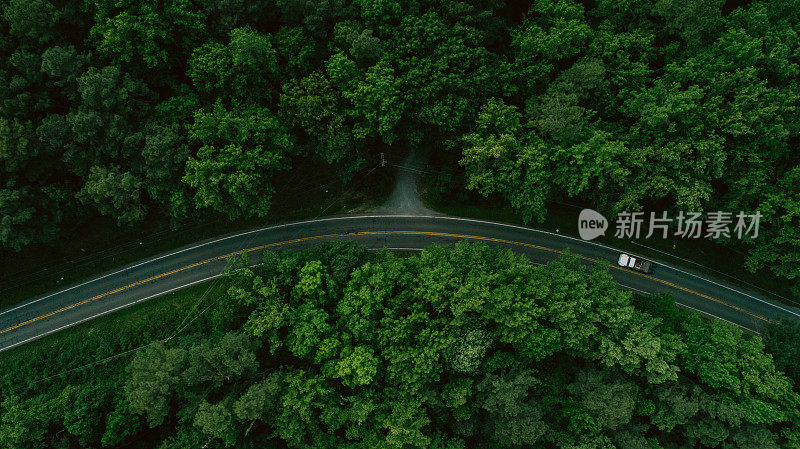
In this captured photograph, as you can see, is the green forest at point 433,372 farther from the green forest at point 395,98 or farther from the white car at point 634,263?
the white car at point 634,263

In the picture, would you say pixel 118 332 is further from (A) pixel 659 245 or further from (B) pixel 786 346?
(B) pixel 786 346

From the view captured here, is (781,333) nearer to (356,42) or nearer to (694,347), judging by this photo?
(694,347)

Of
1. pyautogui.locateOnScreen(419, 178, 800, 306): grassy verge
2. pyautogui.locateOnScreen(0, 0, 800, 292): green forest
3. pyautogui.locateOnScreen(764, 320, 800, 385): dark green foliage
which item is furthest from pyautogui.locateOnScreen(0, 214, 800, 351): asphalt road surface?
pyautogui.locateOnScreen(764, 320, 800, 385): dark green foliage

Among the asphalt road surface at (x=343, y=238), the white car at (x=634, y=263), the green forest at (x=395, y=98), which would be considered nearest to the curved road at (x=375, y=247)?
the asphalt road surface at (x=343, y=238)

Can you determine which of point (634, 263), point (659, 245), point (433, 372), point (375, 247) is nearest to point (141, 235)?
point (375, 247)

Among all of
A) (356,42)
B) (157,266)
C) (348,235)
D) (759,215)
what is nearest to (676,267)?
(759,215)

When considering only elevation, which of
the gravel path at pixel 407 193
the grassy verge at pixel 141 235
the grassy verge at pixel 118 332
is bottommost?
the grassy verge at pixel 118 332

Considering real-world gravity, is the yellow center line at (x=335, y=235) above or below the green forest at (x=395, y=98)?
below

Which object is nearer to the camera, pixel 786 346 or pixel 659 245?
pixel 786 346
